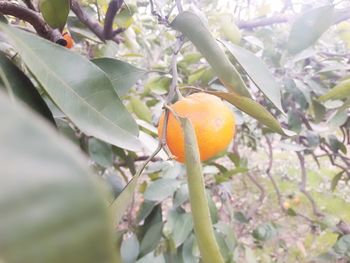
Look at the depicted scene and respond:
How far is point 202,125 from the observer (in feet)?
1.79

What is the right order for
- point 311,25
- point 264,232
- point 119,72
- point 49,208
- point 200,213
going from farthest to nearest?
point 264,232, point 311,25, point 119,72, point 200,213, point 49,208

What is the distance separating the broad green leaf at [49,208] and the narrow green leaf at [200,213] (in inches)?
9.3

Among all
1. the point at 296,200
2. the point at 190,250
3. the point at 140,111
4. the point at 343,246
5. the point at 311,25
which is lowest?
the point at 296,200

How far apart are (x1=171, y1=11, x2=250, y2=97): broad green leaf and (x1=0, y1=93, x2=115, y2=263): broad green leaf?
0.40 metres

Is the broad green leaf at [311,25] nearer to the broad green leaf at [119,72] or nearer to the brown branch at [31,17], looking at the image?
the broad green leaf at [119,72]

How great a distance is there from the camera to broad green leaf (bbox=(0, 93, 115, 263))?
0.12 meters

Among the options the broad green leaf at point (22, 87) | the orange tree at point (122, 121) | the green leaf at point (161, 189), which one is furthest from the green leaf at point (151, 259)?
the broad green leaf at point (22, 87)

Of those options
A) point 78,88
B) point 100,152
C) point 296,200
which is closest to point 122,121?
point 78,88

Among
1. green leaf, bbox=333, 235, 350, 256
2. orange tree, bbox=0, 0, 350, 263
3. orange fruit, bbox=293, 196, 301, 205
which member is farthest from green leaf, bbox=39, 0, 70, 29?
orange fruit, bbox=293, 196, 301, 205

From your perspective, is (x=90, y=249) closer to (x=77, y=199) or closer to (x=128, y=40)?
(x=77, y=199)

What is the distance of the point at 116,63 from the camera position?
0.65 meters

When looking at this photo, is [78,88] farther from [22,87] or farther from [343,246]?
[343,246]

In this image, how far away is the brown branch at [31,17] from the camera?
0.56 m

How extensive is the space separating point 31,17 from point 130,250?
0.77 meters
